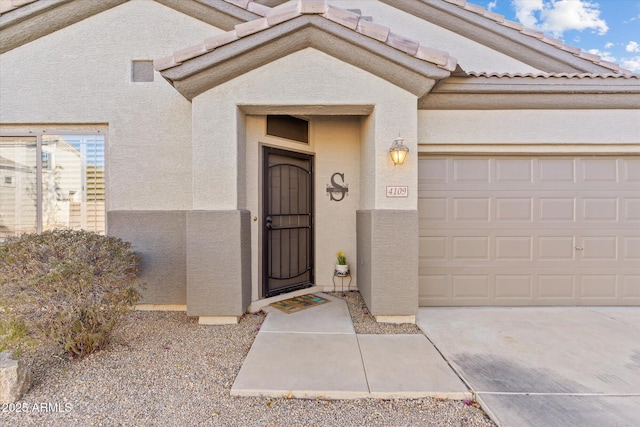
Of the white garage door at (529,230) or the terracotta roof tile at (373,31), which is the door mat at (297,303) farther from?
the terracotta roof tile at (373,31)

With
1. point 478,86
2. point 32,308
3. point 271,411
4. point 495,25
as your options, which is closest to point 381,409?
point 271,411

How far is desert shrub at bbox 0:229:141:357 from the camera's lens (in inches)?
116

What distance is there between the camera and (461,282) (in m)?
4.88

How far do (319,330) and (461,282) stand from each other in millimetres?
2576

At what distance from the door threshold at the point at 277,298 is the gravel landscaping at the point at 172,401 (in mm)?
1165

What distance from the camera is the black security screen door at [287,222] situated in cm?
507

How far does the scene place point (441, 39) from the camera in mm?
6047

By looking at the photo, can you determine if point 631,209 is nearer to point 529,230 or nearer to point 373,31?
point 529,230

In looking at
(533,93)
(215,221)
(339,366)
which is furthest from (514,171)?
(215,221)

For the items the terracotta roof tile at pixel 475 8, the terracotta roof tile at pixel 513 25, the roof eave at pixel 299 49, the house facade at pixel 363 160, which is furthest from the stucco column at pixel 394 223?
the terracotta roof tile at pixel 513 25

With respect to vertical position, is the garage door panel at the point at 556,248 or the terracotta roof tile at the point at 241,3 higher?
the terracotta roof tile at the point at 241,3

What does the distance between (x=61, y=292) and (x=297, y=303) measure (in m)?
3.11

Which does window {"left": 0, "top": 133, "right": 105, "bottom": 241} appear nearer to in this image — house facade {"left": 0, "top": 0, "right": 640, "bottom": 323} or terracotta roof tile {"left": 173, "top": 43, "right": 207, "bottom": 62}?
house facade {"left": 0, "top": 0, "right": 640, "bottom": 323}

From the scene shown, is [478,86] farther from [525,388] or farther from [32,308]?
[32,308]
